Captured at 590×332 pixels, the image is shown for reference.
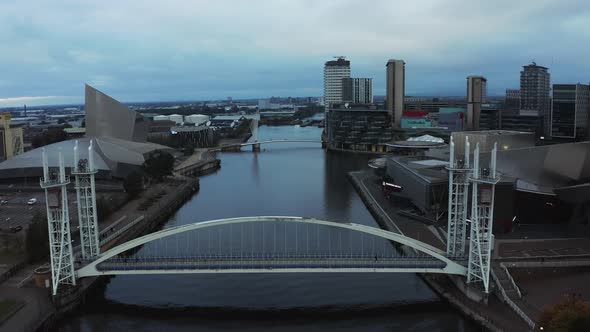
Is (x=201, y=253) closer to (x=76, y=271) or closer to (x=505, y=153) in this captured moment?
(x=76, y=271)

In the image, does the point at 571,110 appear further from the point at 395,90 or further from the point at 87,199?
the point at 87,199

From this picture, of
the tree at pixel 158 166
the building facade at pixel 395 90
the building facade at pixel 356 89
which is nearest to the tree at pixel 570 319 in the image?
the tree at pixel 158 166

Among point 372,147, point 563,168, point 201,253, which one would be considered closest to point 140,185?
point 201,253

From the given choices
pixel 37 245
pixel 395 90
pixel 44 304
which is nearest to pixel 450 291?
pixel 44 304

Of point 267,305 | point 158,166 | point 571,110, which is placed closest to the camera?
point 267,305

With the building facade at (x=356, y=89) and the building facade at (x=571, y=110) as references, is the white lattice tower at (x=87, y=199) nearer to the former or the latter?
the building facade at (x=571, y=110)
